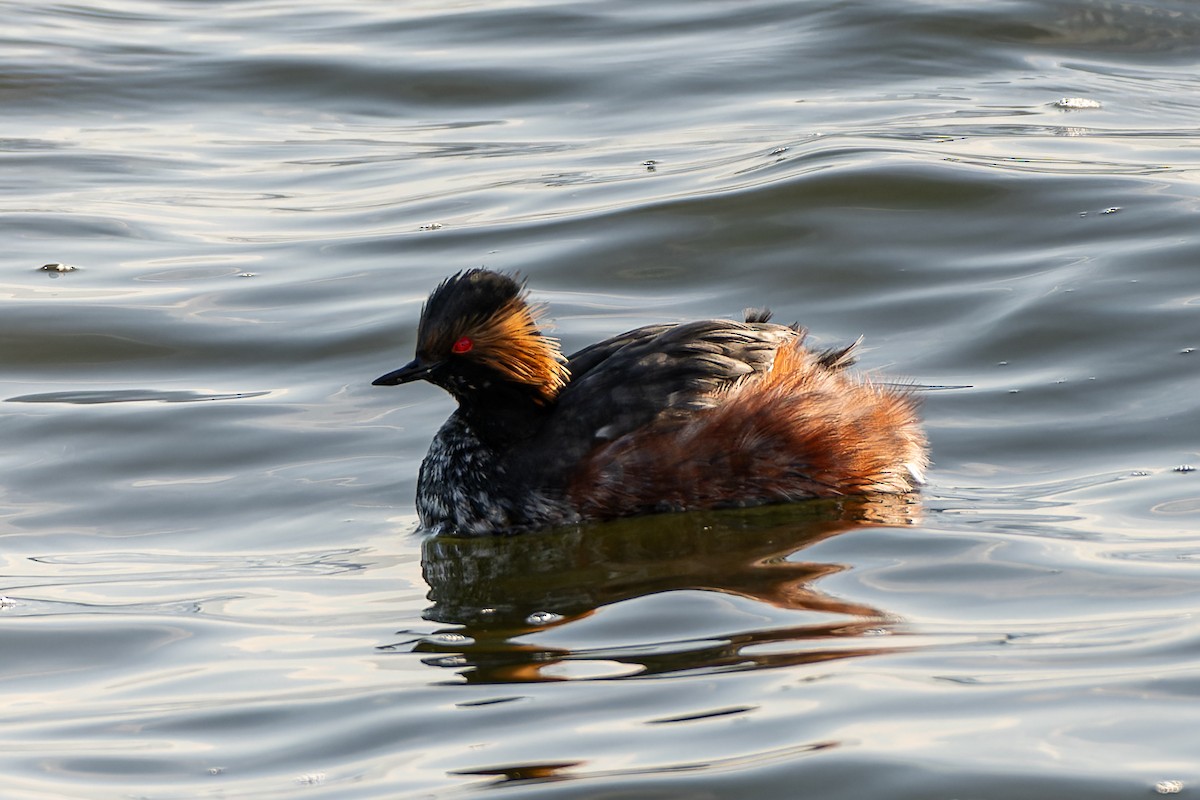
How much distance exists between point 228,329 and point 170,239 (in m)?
1.96

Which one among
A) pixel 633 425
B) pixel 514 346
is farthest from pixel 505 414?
pixel 633 425

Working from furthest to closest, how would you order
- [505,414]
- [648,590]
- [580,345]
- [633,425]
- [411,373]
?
[580,345]
[505,414]
[411,373]
[633,425]
[648,590]

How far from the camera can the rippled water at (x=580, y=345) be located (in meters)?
4.70

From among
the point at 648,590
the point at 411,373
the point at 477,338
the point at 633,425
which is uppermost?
the point at 477,338

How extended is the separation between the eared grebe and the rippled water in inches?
5.9

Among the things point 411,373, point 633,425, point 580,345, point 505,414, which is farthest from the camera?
point 580,345

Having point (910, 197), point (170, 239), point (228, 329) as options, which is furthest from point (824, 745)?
point (170, 239)

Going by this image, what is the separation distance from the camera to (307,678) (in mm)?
5398

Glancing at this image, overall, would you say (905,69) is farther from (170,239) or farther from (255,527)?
(255,527)

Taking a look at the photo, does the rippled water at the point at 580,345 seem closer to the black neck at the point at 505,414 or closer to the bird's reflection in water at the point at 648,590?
the bird's reflection in water at the point at 648,590

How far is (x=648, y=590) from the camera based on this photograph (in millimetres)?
6000

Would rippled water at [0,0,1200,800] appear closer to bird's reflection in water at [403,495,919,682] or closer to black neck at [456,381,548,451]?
bird's reflection in water at [403,495,919,682]

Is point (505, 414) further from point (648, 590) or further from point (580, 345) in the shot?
point (580, 345)

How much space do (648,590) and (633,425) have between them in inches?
40.8
